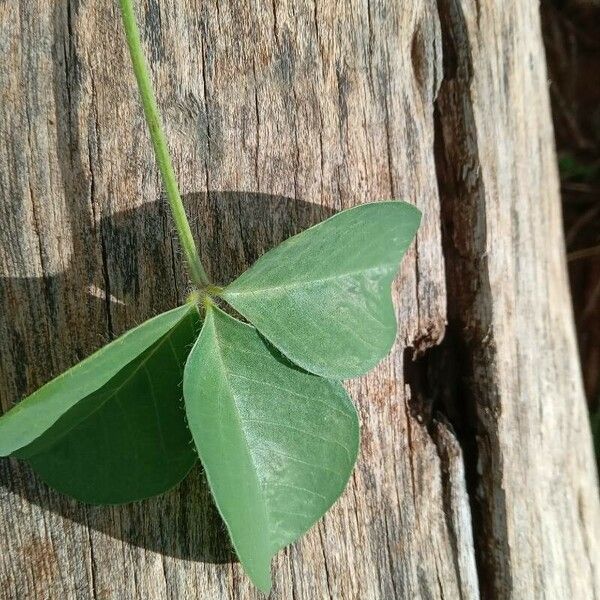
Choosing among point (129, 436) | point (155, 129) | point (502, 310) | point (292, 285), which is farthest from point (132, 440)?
point (502, 310)

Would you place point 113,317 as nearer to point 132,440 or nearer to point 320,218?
point 132,440

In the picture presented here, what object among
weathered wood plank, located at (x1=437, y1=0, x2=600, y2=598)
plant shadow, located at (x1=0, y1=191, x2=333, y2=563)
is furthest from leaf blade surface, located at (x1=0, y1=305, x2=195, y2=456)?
weathered wood plank, located at (x1=437, y1=0, x2=600, y2=598)

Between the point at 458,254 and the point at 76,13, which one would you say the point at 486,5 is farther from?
the point at 76,13

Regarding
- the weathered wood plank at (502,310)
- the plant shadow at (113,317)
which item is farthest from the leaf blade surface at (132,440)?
the weathered wood plank at (502,310)

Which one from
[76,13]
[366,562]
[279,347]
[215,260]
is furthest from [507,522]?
[76,13]

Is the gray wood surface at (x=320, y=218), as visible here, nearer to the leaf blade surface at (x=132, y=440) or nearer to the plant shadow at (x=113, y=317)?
the plant shadow at (x=113, y=317)

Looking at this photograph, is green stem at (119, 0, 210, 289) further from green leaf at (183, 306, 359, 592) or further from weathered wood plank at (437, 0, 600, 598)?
weathered wood plank at (437, 0, 600, 598)
